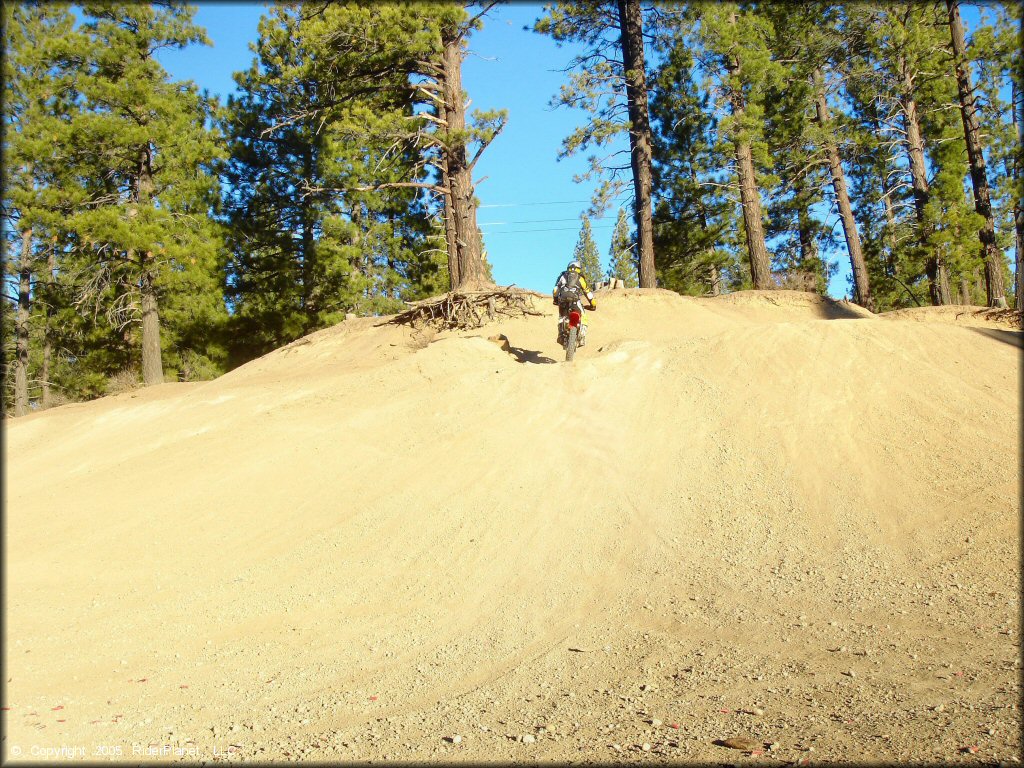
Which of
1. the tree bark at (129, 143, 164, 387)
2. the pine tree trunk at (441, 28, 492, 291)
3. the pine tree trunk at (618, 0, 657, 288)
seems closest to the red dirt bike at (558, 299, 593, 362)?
the pine tree trunk at (441, 28, 492, 291)

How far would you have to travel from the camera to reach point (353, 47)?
1677 centimetres

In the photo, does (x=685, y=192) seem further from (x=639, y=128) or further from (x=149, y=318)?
(x=149, y=318)

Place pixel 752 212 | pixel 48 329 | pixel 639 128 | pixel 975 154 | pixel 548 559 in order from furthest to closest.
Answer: pixel 48 329 < pixel 752 212 < pixel 639 128 < pixel 975 154 < pixel 548 559

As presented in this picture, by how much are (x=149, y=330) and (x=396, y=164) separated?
9.12 m

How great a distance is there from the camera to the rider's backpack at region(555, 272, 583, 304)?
12.6 m

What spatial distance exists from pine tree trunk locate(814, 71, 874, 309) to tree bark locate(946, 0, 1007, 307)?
4.93m

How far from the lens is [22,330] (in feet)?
81.3

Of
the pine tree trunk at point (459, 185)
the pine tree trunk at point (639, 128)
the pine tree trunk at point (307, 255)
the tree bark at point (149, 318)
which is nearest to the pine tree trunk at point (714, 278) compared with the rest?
the pine tree trunk at point (639, 128)

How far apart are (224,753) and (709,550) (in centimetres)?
467

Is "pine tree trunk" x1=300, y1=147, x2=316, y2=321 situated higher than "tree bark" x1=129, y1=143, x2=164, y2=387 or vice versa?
"pine tree trunk" x1=300, y1=147, x2=316, y2=321

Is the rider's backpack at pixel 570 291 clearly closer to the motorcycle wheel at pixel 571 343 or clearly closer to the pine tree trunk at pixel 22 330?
the motorcycle wheel at pixel 571 343

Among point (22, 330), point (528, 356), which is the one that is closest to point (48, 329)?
point (22, 330)

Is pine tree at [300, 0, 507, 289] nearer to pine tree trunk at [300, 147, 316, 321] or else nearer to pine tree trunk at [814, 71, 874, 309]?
pine tree trunk at [300, 147, 316, 321]

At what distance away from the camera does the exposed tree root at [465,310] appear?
16.1 m
